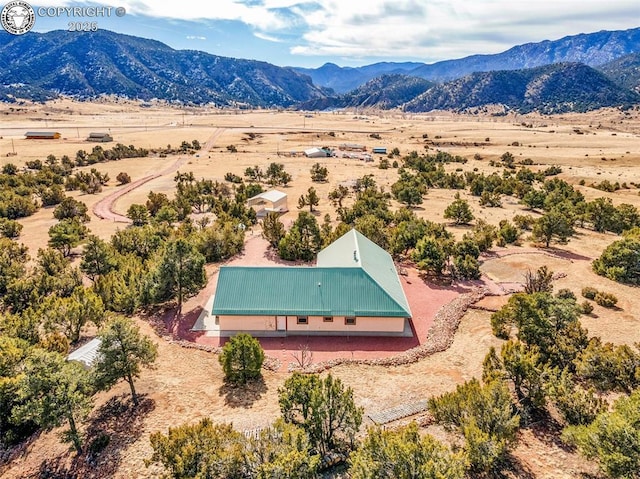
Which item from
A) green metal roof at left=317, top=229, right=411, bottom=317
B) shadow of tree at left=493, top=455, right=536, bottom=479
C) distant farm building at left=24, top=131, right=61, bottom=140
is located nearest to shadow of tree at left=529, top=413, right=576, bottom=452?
shadow of tree at left=493, top=455, right=536, bottom=479

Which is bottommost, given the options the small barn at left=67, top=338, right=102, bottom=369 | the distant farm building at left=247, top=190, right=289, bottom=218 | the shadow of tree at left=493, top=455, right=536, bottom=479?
the distant farm building at left=247, top=190, right=289, bottom=218

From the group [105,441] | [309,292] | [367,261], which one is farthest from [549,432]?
[105,441]

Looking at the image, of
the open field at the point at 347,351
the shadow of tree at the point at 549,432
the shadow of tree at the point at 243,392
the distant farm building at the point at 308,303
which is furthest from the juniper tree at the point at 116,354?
the shadow of tree at the point at 549,432

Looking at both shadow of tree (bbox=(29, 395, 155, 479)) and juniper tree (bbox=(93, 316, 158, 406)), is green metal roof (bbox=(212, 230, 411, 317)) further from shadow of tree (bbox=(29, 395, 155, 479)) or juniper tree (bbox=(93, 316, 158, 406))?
shadow of tree (bbox=(29, 395, 155, 479))

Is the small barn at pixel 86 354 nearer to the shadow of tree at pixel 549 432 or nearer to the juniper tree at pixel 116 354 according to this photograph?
the juniper tree at pixel 116 354

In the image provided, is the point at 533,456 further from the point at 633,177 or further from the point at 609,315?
the point at 633,177

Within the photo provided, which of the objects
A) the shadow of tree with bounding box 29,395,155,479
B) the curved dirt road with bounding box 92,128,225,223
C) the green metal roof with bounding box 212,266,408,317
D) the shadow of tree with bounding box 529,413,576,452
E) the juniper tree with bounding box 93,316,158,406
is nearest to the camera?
the shadow of tree with bounding box 29,395,155,479

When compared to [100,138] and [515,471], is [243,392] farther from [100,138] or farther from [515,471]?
[100,138]
